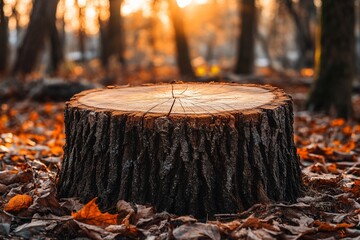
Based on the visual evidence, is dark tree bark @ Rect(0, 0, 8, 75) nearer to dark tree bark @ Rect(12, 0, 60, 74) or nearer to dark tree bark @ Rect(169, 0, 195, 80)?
dark tree bark @ Rect(12, 0, 60, 74)

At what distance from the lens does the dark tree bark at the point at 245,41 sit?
14153 millimetres

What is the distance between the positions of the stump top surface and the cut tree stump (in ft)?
0.06

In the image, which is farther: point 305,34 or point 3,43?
point 305,34

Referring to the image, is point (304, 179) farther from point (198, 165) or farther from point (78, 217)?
point (78, 217)

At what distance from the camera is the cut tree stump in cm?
285

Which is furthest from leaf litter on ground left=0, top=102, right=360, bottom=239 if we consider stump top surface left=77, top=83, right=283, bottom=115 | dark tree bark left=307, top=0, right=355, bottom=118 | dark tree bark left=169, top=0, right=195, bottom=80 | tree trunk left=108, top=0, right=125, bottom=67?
tree trunk left=108, top=0, right=125, bottom=67

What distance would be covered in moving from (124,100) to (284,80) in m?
10.6

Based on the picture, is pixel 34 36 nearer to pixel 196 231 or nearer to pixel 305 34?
pixel 196 231

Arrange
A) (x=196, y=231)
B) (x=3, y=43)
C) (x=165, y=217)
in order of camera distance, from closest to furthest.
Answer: (x=196, y=231) → (x=165, y=217) → (x=3, y=43)

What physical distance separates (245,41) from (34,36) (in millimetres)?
6296

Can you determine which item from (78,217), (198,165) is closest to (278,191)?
(198,165)

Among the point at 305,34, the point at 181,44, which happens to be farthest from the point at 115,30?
the point at 305,34

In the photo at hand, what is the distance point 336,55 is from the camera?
753 cm

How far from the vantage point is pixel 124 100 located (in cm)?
338
